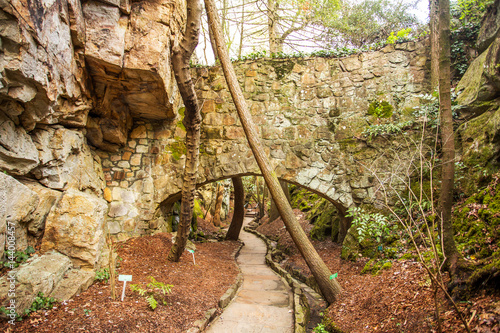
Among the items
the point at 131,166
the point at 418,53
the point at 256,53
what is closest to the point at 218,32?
the point at 256,53

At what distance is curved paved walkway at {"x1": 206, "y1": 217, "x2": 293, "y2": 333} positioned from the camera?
3400 millimetres

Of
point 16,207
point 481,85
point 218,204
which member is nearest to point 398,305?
point 481,85

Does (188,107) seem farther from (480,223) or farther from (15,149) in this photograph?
(480,223)

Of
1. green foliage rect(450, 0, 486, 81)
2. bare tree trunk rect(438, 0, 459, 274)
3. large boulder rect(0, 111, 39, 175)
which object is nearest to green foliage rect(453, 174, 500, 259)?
bare tree trunk rect(438, 0, 459, 274)

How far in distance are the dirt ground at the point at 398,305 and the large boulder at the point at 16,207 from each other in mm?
3815

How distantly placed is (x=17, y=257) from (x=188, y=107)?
2.82 meters

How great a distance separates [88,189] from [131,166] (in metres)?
1.23

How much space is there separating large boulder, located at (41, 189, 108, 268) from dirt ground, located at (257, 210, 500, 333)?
10.8 feet

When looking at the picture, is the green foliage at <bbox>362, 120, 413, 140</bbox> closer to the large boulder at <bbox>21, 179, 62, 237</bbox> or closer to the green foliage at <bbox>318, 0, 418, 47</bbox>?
the green foliage at <bbox>318, 0, 418, 47</bbox>

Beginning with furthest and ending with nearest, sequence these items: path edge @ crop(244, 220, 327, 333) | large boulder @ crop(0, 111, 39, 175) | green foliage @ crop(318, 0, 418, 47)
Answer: green foliage @ crop(318, 0, 418, 47), path edge @ crop(244, 220, 327, 333), large boulder @ crop(0, 111, 39, 175)

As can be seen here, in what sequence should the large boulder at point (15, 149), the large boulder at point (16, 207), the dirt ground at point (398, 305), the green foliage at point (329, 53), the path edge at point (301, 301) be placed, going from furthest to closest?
the green foliage at point (329, 53)
the path edge at point (301, 301)
the large boulder at point (15, 149)
the large boulder at point (16, 207)
the dirt ground at point (398, 305)

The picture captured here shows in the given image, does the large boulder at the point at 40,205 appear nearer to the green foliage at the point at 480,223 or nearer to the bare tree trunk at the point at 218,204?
the green foliage at the point at 480,223

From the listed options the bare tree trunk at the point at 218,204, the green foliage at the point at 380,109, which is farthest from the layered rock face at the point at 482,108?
the bare tree trunk at the point at 218,204

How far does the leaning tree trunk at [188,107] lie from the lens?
3865 mm
